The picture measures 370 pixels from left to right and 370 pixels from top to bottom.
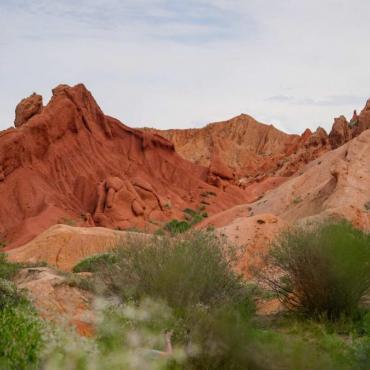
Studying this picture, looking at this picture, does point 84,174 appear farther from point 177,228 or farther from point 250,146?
point 250,146

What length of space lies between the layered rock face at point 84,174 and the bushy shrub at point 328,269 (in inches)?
1248

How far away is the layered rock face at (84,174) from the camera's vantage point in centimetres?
5131

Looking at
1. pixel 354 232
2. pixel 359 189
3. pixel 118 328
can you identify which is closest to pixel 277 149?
pixel 359 189

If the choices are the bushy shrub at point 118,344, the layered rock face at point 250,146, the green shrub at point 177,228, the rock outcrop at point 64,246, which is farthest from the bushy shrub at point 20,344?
the layered rock face at point 250,146

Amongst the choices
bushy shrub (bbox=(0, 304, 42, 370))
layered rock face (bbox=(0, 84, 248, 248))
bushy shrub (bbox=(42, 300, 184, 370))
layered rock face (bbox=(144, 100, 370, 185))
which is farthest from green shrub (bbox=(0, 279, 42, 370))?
layered rock face (bbox=(144, 100, 370, 185))

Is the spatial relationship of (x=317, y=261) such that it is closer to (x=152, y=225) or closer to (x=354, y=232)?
(x=354, y=232)

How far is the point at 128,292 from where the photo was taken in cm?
1145

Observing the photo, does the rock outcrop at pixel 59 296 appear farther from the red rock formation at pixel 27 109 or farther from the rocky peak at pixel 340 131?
the rocky peak at pixel 340 131

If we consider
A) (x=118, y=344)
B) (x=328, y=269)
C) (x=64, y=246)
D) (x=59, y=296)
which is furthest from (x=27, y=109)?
(x=118, y=344)

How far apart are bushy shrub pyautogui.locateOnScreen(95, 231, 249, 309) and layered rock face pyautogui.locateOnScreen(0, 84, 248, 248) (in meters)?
32.2

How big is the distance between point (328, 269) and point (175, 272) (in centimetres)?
355

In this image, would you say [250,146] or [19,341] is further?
[250,146]

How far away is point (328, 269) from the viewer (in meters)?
13.7

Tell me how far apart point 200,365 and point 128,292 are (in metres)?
2.87
